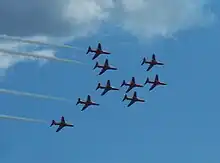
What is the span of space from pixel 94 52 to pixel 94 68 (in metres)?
4.17

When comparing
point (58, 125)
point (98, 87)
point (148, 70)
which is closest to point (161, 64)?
point (148, 70)

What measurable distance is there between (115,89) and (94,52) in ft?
35.0

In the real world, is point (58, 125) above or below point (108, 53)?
below

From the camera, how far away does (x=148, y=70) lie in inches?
7869

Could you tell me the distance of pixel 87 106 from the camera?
637ft

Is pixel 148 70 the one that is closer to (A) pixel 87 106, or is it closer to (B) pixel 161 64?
(B) pixel 161 64

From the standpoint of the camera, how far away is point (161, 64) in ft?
649

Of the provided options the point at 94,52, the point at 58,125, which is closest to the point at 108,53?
the point at 94,52

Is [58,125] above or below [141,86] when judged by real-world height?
below

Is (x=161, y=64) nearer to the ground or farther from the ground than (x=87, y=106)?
farther from the ground

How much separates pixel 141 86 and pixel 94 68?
13.1m

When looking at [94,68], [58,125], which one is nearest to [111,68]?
[94,68]

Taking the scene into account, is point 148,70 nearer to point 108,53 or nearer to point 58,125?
point 108,53

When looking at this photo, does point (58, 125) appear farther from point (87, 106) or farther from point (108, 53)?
point (108, 53)
